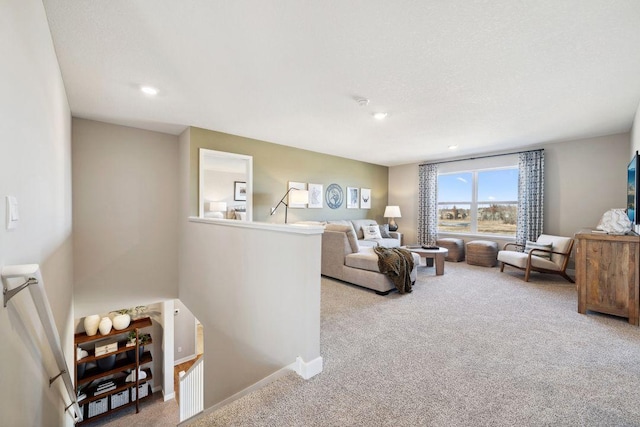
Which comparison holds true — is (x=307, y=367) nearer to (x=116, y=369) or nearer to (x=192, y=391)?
(x=192, y=391)

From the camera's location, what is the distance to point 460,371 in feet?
6.07

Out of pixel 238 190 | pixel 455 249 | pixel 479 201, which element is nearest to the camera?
Result: pixel 455 249

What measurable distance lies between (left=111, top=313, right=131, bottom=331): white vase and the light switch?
4.91 metres

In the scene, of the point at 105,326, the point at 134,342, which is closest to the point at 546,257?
the point at 134,342

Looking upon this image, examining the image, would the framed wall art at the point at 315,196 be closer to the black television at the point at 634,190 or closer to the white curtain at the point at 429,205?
the white curtain at the point at 429,205

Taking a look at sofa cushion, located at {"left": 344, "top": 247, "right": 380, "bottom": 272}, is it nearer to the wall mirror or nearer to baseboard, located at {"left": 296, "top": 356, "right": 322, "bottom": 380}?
baseboard, located at {"left": 296, "top": 356, "right": 322, "bottom": 380}

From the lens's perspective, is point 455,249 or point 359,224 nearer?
point 455,249

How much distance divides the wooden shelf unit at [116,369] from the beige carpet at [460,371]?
447 cm

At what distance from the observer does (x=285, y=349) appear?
2008mm

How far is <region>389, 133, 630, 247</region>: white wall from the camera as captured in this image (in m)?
4.24

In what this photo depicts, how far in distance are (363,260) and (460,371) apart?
2028mm

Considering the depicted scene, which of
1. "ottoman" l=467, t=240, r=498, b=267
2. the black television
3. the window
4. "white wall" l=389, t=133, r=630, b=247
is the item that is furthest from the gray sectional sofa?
"white wall" l=389, t=133, r=630, b=247

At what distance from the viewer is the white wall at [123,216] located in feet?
12.1

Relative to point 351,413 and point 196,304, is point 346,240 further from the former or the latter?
point 351,413
